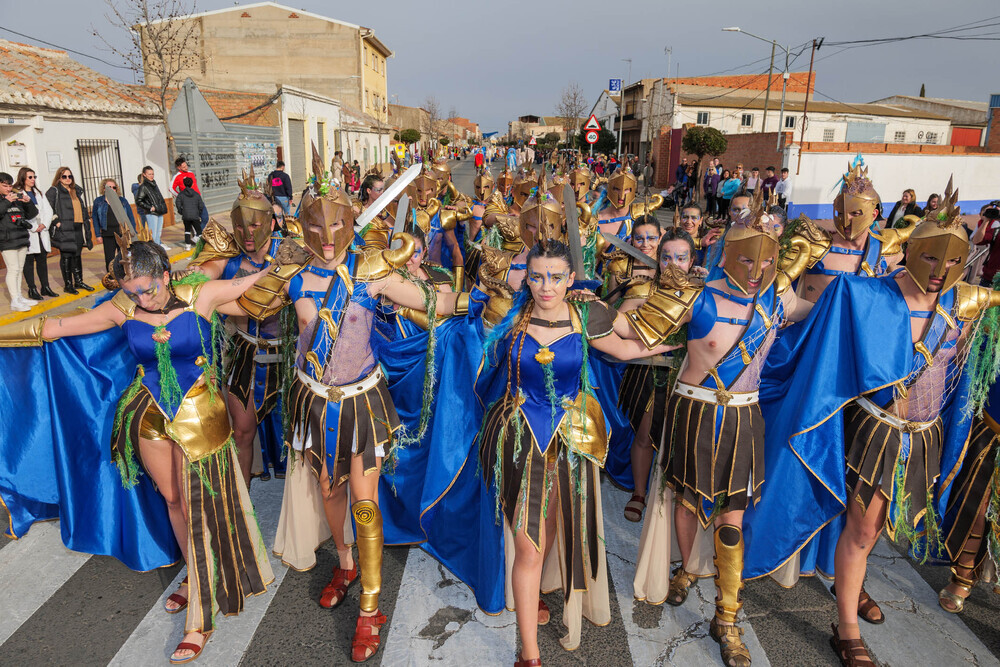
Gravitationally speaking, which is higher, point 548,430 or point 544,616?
point 548,430

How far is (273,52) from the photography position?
46938 millimetres

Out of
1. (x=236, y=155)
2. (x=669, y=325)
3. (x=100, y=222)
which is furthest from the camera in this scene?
(x=236, y=155)

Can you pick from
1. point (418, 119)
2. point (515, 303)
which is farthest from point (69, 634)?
point (418, 119)

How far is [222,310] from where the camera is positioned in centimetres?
359

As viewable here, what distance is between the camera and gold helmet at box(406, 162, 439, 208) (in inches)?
310

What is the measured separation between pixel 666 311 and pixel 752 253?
1.60 feet

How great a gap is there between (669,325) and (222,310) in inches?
92.7

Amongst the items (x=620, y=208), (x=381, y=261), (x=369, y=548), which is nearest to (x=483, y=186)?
(x=620, y=208)

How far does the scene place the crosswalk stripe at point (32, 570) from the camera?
12.2 feet

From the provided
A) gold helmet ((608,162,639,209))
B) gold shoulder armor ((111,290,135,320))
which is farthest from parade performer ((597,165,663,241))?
gold shoulder armor ((111,290,135,320))

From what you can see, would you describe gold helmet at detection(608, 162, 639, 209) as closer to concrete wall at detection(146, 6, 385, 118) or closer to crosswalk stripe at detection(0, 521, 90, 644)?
crosswalk stripe at detection(0, 521, 90, 644)

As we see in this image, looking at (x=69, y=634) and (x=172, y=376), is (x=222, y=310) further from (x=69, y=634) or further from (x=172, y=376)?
(x=69, y=634)

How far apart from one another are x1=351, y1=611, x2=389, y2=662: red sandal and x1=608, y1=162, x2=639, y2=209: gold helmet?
4.53 meters

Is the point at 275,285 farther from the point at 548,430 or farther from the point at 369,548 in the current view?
the point at 548,430
